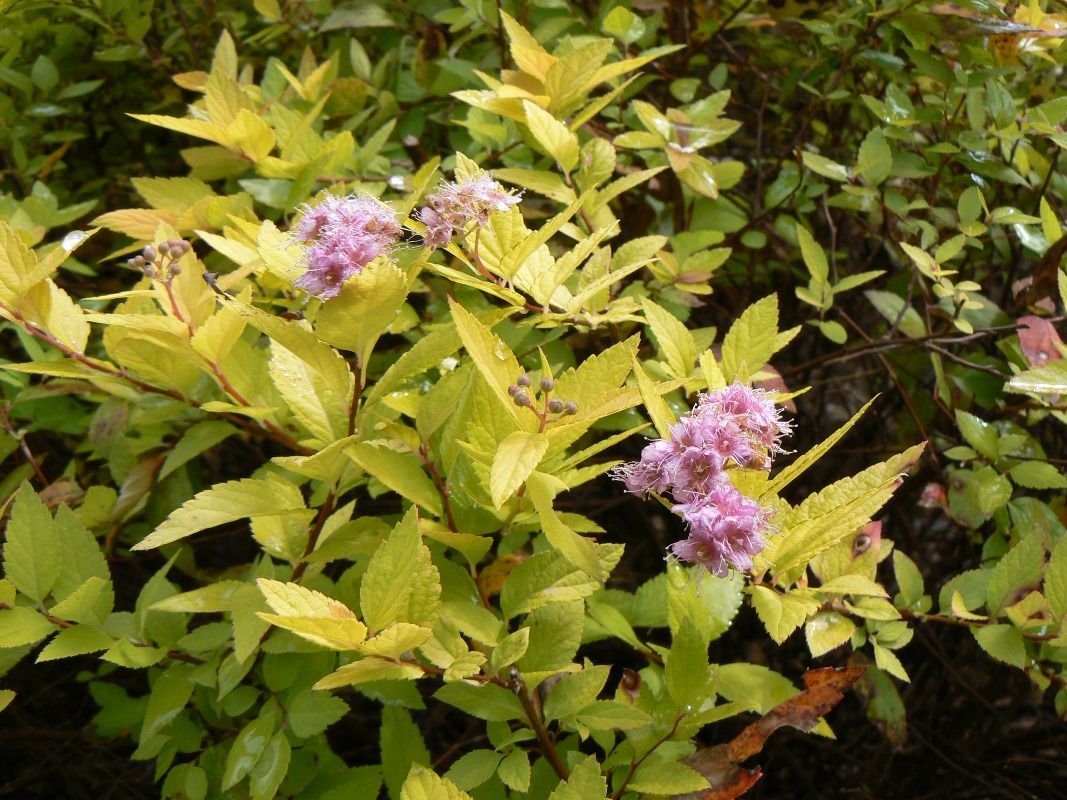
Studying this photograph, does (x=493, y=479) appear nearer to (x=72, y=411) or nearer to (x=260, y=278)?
(x=260, y=278)

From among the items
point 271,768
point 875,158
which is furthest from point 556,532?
point 875,158

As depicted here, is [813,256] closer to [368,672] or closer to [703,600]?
[703,600]

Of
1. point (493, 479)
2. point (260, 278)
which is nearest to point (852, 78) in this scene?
point (260, 278)

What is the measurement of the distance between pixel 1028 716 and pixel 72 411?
1887 mm

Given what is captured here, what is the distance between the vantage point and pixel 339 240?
2.60 feet

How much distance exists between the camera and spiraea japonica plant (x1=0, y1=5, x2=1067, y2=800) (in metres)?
0.71

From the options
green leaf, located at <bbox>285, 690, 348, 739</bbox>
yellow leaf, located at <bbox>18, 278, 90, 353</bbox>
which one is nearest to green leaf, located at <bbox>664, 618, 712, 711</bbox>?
green leaf, located at <bbox>285, 690, 348, 739</bbox>

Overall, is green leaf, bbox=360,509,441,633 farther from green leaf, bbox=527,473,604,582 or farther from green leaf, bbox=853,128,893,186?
green leaf, bbox=853,128,893,186

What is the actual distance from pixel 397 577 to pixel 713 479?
10.1 inches

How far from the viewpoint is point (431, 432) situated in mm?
792

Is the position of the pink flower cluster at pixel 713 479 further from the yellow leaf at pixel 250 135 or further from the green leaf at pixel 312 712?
the yellow leaf at pixel 250 135

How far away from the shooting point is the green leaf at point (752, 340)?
36.1 inches

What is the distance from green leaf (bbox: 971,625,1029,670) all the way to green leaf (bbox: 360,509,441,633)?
0.57 meters

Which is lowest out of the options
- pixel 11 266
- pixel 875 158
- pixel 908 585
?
pixel 908 585
